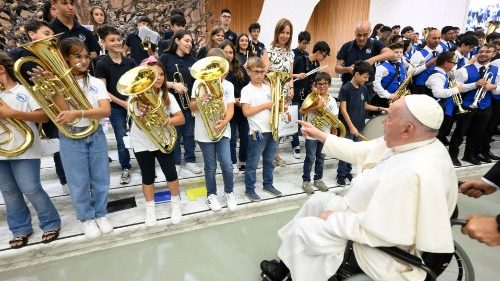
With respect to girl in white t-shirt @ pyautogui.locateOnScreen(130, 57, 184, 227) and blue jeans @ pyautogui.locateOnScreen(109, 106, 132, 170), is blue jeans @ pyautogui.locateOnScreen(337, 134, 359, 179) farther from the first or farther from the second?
blue jeans @ pyautogui.locateOnScreen(109, 106, 132, 170)

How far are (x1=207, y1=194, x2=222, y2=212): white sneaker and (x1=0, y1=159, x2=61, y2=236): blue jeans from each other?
56.8 inches

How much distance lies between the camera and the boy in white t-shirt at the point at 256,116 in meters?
3.05

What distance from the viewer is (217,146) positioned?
120 inches

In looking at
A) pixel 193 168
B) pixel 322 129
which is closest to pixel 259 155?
pixel 322 129

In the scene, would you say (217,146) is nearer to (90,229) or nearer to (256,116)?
(256,116)

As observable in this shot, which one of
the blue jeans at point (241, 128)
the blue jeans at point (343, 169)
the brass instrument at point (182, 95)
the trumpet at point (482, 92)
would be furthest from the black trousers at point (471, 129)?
the brass instrument at point (182, 95)

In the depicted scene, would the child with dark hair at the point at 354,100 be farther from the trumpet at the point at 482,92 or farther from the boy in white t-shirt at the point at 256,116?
the trumpet at the point at 482,92

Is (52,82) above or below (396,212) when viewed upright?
above

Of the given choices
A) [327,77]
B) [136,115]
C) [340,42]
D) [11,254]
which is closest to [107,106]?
[136,115]

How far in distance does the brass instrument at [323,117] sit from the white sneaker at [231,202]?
1309 millimetres

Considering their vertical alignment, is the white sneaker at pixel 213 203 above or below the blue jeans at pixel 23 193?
below

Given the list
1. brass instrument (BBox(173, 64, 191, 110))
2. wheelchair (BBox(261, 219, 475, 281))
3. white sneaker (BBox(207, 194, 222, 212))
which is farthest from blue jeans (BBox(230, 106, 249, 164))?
wheelchair (BBox(261, 219, 475, 281))

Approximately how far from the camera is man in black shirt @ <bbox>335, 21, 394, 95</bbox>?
169 inches

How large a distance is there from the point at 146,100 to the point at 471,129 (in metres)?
5.00
